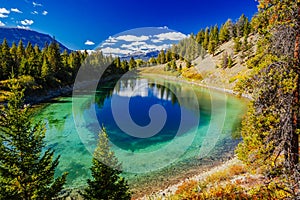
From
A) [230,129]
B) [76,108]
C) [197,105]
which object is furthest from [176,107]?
[76,108]

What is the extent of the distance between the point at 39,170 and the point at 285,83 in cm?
1129

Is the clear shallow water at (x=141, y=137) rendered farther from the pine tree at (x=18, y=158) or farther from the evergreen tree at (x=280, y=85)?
the evergreen tree at (x=280, y=85)

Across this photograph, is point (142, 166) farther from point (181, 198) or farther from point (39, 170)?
point (39, 170)

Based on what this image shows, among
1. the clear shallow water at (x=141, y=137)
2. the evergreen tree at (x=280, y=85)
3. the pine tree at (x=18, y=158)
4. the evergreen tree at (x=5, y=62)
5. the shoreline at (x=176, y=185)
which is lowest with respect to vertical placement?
the shoreline at (x=176, y=185)

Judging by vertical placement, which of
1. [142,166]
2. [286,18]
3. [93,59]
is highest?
[93,59]

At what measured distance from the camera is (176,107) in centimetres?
5022

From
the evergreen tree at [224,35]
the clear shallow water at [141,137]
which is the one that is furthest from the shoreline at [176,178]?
the evergreen tree at [224,35]

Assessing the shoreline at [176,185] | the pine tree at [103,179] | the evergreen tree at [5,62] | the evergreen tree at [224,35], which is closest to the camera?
the pine tree at [103,179]

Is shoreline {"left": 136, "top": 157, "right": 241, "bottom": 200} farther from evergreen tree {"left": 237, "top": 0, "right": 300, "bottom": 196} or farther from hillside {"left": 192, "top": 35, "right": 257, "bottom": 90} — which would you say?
hillside {"left": 192, "top": 35, "right": 257, "bottom": 90}

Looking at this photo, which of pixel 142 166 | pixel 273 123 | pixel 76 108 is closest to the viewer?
pixel 273 123

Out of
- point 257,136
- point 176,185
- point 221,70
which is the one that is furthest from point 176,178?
point 221,70

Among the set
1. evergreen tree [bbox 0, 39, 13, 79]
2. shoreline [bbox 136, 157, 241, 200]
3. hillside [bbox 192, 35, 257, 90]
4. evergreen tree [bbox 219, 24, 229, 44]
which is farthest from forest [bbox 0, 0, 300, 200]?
evergreen tree [bbox 219, 24, 229, 44]

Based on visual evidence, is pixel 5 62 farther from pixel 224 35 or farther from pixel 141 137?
pixel 224 35

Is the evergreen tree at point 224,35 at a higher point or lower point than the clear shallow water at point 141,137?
higher
